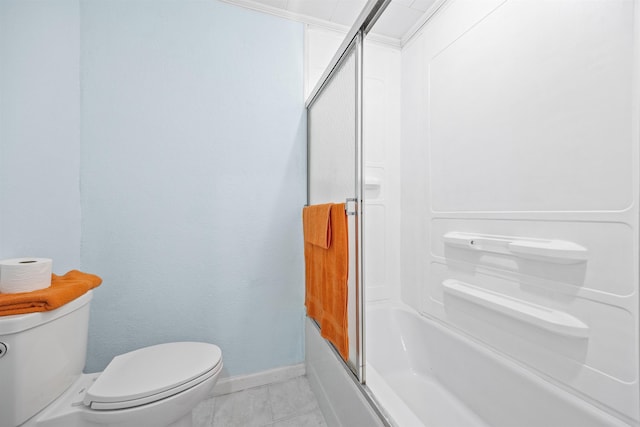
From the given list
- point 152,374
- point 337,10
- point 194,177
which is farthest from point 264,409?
point 337,10

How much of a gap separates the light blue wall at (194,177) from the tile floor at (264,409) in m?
0.13

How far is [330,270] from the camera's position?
1174 mm

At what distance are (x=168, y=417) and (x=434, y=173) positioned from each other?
67.7 inches

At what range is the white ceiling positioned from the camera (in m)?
1.56

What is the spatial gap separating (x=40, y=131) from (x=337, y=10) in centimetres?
166

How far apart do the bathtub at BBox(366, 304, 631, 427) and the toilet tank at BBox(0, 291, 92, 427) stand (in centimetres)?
112

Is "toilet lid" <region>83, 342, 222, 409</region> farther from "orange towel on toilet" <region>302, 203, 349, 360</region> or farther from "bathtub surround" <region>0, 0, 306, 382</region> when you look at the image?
"orange towel on toilet" <region>302, 203, 349, 360</region>

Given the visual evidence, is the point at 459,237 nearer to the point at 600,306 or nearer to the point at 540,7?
the point at 600,306

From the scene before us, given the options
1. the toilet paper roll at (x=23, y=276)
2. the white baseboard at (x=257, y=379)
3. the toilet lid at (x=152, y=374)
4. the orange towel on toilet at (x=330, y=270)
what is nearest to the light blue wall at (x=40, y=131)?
the toilet paper roll at (x=23, y=276)

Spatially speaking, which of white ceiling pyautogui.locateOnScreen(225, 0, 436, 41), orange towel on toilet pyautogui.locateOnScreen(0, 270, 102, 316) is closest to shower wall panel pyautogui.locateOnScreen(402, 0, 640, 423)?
white ceiling pyautogui.locateOnScreen(225, 0, 436, 41)

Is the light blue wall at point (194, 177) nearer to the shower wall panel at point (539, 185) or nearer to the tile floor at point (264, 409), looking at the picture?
the tile floor at point (264, 409)

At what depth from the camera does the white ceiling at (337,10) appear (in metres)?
1.56

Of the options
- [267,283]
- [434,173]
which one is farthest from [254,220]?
[434,173]

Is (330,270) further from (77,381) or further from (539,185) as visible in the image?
(77,381)
